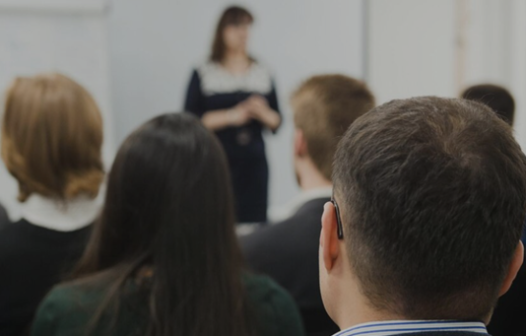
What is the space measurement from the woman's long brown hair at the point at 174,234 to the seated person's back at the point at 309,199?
257mm

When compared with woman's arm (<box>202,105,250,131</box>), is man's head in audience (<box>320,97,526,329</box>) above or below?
above

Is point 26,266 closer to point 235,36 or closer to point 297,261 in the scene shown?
point 297,261

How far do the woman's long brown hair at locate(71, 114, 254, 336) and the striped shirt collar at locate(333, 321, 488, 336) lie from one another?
2.13 ft

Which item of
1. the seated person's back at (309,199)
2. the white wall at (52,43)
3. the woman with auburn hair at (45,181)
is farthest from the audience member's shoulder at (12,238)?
the white wall at (52,43)

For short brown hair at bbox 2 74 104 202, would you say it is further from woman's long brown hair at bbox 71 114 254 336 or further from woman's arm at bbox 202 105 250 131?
woman's arm at bbox 202 105 250 131

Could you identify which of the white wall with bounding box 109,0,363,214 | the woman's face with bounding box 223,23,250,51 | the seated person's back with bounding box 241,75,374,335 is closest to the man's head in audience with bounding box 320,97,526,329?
the seated person's back with bounding box 241,75,374,335

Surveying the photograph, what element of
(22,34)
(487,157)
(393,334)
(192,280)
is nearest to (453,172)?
(487,157)

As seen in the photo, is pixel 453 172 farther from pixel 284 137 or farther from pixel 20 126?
pixel 284 137

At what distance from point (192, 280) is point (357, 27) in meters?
4.11

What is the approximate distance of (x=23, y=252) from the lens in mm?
1651

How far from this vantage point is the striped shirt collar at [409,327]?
0.71 metres

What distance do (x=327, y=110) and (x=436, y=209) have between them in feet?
4.09

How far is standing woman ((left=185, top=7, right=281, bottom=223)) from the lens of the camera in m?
4.02

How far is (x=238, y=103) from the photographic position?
4.07 meters
